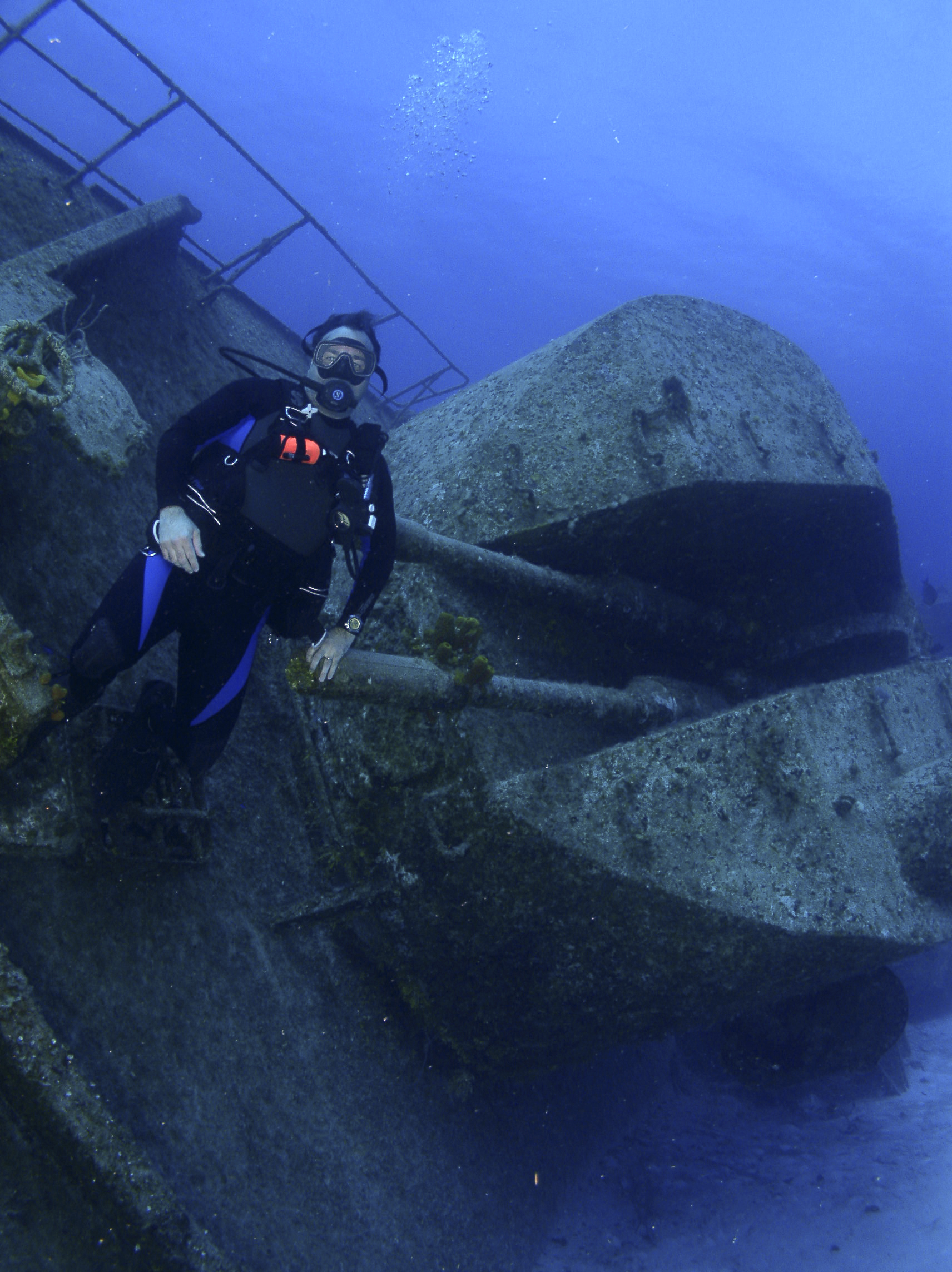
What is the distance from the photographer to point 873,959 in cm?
364

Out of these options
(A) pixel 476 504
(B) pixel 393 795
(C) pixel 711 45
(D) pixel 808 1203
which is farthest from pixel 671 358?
(C) pixel 711 45

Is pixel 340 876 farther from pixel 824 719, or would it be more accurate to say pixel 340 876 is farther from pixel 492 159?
pixel 492 159

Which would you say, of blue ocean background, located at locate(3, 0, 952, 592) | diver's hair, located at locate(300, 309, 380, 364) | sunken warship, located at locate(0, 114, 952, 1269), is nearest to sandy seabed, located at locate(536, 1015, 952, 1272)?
sunken warship, located at locate(0, 114, 952, 1269)

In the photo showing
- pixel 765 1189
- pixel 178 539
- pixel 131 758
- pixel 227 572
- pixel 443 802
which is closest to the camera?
pixel 178 539

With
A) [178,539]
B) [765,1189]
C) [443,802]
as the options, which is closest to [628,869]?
[443,802]

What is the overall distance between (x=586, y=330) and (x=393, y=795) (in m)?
3.26

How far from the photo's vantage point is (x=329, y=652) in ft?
7.86

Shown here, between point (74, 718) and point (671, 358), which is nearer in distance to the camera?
point (74, 718)

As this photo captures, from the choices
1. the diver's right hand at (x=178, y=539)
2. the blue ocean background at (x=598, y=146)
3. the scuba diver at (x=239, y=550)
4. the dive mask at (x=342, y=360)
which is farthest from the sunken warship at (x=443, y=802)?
the blue ocean background at (x=598, y=146)

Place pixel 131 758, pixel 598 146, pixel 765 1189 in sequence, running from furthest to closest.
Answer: pixel 598 146 < pixel 765 1189 < pixel 131 758

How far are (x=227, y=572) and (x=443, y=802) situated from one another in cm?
152

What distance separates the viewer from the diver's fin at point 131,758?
2.53 metres

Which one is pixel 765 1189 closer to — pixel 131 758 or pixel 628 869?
pixel 628 869

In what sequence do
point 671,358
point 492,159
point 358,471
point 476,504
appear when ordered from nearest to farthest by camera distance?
1. point 358,471
2. point 476,504
3. point 671,358
4. point 492,159
